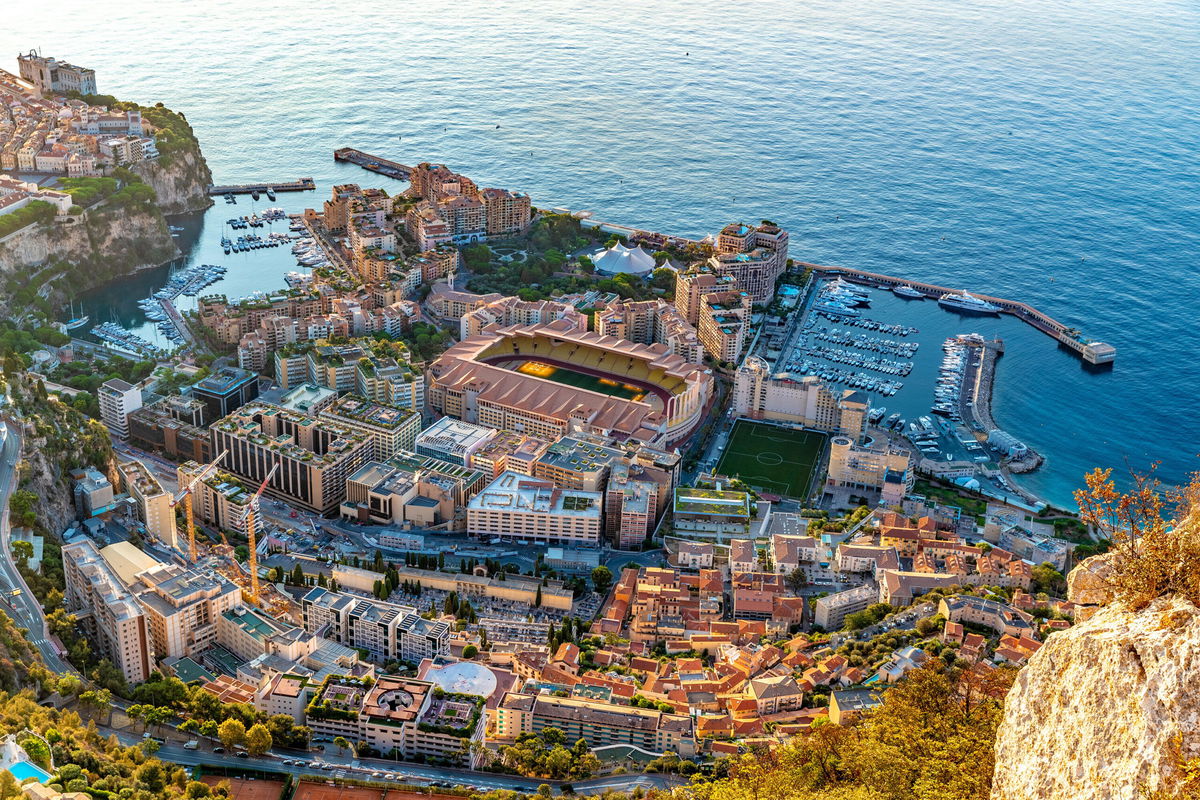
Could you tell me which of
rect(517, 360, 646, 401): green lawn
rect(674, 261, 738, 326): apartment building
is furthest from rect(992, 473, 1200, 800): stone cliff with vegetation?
rect(674, 261, 738, 326): apartment building

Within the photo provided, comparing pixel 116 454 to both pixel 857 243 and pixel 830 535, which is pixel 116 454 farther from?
pixel 857 243

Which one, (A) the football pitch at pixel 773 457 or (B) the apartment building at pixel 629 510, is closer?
(B) the apartment building at pixel 629 510

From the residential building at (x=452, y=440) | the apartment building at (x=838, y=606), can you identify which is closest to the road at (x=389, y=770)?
the apartment building at (x=838, y=606)

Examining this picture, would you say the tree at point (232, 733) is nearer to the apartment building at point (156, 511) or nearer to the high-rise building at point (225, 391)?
the apartment building at point (156, 511)

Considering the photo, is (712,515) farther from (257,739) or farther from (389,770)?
(257,739)

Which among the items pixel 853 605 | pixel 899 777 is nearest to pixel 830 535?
pixel 853 605

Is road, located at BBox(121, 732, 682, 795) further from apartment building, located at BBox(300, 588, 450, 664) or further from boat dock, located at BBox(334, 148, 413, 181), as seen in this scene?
boat dock, located at BBox(334, 148, 413, 181)
